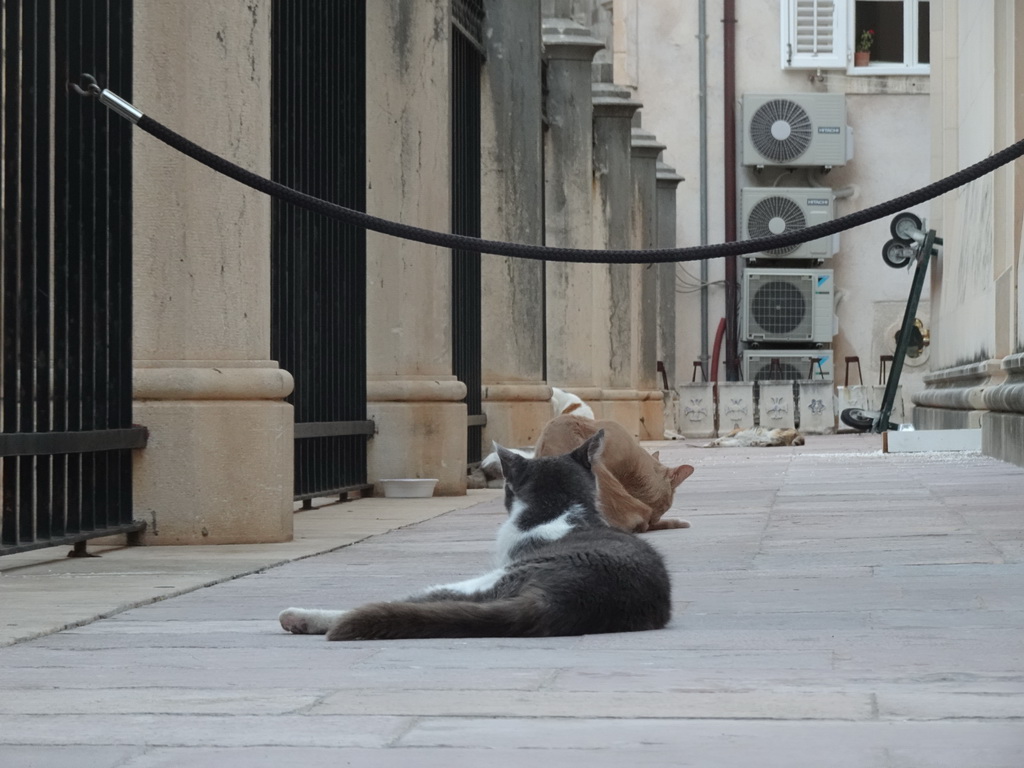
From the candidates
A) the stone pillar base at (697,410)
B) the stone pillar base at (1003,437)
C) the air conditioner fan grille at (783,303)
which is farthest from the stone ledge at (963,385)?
the air conditioner fan grille at (783,303)

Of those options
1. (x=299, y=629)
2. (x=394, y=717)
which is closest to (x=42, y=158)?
(x=299, y=629)

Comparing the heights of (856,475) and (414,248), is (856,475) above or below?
below

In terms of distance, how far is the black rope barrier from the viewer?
5031 millimetres

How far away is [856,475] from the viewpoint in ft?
43.7

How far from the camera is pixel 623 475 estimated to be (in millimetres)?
8266

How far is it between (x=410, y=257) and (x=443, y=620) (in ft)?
26.6

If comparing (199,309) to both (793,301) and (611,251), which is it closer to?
(611,251)

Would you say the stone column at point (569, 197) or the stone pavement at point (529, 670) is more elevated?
the stone column at point (569, 197)

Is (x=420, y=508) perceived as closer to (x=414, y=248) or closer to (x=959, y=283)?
(x=414, y=248)

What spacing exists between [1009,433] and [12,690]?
11122mm

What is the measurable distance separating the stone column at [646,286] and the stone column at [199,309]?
58.7 feet

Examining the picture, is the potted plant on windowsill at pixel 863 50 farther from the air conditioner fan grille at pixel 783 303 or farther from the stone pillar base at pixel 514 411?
the stone pillar base at pixel 514 411

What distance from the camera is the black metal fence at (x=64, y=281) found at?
6.44 m

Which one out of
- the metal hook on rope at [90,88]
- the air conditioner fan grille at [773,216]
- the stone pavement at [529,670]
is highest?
the air conditioner fan grille at [773,216]
